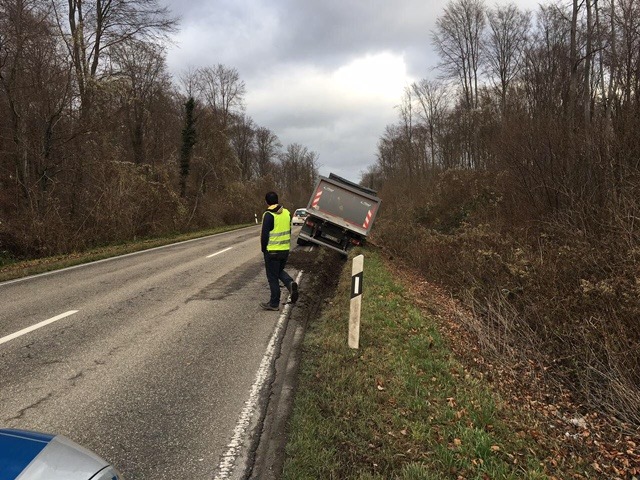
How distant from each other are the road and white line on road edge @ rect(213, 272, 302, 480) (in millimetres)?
14

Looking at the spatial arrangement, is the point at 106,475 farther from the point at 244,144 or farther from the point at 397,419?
the point at 244,144

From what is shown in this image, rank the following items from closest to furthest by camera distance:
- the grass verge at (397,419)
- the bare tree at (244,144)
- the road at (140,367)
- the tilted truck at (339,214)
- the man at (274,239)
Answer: the grass verge at (397,419) < the road at (140,367) < the man at (274,239) < the tilted truck at (339,214) < the bare tree at (244,144)

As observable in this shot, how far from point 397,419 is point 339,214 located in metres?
10.4

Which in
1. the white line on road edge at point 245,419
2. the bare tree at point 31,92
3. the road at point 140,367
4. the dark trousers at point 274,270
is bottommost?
the white line on road edge at point 245,419

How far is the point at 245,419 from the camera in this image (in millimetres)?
3818

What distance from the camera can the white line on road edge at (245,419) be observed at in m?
3.13

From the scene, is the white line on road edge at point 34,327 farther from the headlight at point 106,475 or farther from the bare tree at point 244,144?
the bare tree at point 244,144

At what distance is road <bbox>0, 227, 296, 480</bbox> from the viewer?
342 cm

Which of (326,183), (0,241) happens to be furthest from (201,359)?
(0,241)

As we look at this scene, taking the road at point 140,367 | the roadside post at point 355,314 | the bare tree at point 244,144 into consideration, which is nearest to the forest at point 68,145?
the road at point 140,367

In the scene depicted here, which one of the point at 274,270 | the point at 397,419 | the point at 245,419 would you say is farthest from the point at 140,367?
the point at 274,270

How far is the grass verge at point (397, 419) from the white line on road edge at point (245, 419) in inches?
15.9

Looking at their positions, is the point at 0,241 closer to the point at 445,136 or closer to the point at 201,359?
the point at 201,359

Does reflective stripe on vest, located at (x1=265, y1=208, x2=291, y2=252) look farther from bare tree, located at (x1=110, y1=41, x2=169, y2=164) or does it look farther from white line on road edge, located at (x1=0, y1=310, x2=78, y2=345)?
bare tree, located at (x1=110, y1=41, x2=169, y2=164)
